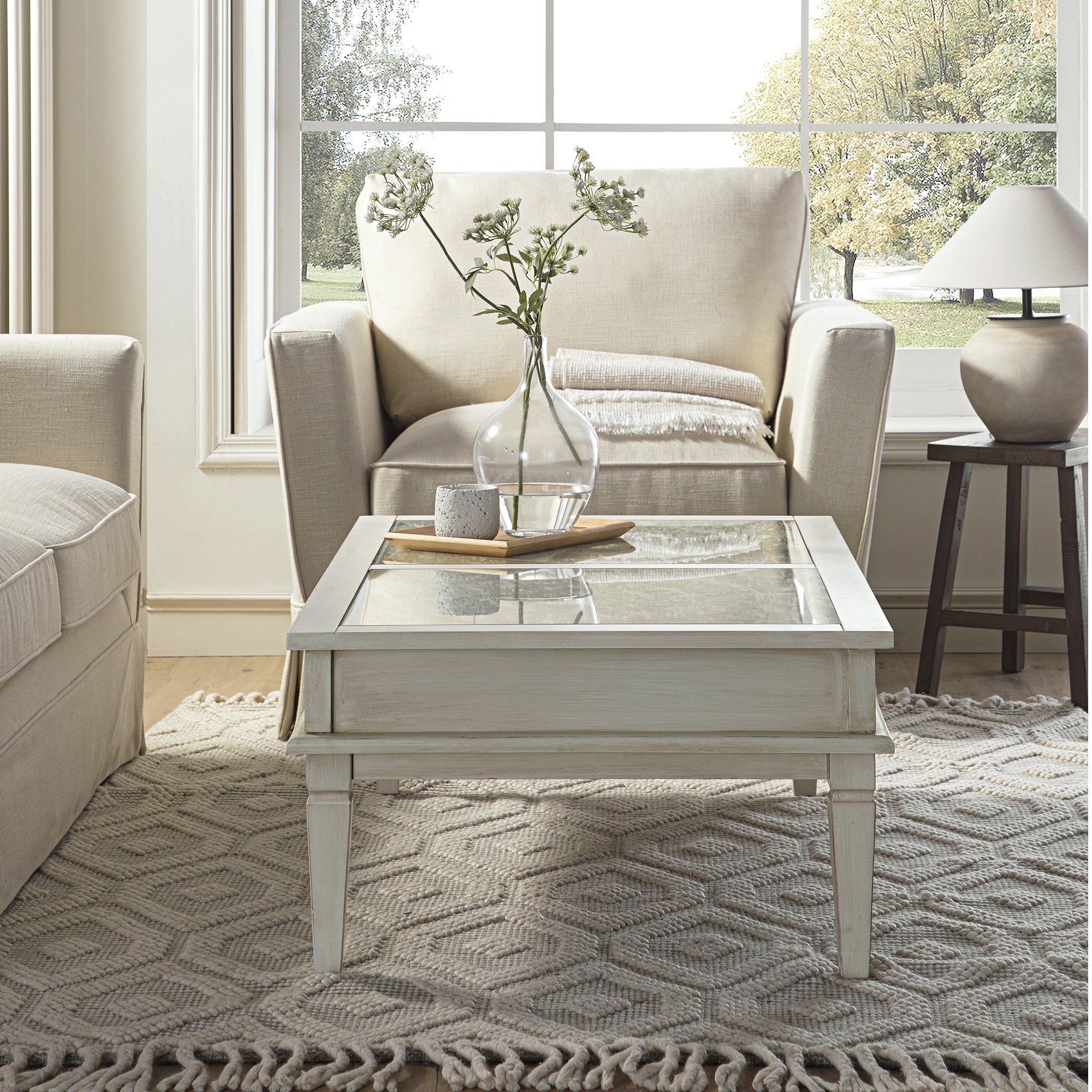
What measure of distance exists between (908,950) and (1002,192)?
1.60m

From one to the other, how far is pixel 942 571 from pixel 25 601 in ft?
5.62

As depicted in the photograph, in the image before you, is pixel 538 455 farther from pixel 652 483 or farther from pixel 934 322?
pixel 934 322

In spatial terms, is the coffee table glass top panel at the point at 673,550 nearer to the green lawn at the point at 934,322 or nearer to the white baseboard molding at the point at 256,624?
the white baseboard molding at the point at 256,624

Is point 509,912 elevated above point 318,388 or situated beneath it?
situated beneath

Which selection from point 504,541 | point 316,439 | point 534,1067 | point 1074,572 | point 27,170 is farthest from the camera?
point 27,170

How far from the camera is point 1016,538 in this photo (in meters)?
2.56

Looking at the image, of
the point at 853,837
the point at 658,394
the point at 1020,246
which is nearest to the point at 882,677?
the point at 658,394

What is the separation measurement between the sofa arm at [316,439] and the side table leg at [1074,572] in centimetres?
129

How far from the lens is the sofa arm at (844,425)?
6.93ft

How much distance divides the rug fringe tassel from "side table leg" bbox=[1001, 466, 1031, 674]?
1.48 m

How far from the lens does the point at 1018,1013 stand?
4.10ft

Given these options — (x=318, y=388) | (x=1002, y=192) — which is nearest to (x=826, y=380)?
(x=1002, y=192)

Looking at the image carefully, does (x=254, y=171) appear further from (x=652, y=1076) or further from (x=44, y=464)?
(x=652, y=1076)

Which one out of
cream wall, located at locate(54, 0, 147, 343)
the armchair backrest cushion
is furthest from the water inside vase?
cream wall, located at locate(54, 0, 147, 343)
